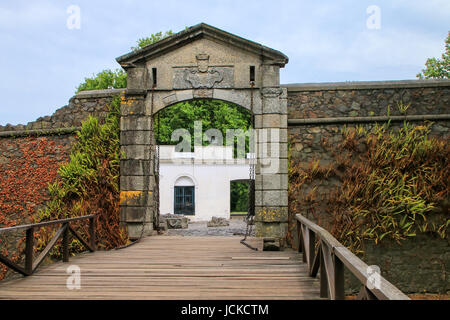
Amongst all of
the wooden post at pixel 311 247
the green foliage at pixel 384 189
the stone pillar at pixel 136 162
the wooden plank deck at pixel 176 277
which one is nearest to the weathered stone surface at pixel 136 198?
the stone pillar at pixel 136 162

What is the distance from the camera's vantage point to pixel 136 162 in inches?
293

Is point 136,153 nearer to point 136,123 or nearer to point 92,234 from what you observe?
point 136,123

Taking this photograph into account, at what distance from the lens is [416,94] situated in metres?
7.53

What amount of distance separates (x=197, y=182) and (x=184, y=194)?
787 millimetres

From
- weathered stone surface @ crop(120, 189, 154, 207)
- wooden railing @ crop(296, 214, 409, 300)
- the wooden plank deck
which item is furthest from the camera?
weathered stone surface @ crop(120, 189, 154, 207)

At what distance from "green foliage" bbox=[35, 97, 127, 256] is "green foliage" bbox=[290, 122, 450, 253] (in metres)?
3.44

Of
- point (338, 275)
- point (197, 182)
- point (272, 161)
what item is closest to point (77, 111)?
point (272, 161)

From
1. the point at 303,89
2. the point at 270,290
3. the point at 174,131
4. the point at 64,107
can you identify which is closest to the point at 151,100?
the point at 64,107

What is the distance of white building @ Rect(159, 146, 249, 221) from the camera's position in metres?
16.7

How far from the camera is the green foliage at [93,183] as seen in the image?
289 inches

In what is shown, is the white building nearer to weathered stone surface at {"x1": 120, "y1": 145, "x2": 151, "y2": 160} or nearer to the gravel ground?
the gravel ground

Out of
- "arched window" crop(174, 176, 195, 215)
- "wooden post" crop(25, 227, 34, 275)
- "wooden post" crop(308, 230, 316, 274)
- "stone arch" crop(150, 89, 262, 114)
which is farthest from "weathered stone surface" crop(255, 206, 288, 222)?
"arched window" crop(174, 176, 195, 215)

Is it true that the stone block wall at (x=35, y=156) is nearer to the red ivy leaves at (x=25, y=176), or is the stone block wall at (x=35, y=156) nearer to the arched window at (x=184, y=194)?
the red ivy leaves at (x=25, y=176)

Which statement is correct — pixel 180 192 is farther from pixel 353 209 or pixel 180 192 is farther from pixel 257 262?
pixel 257 262
